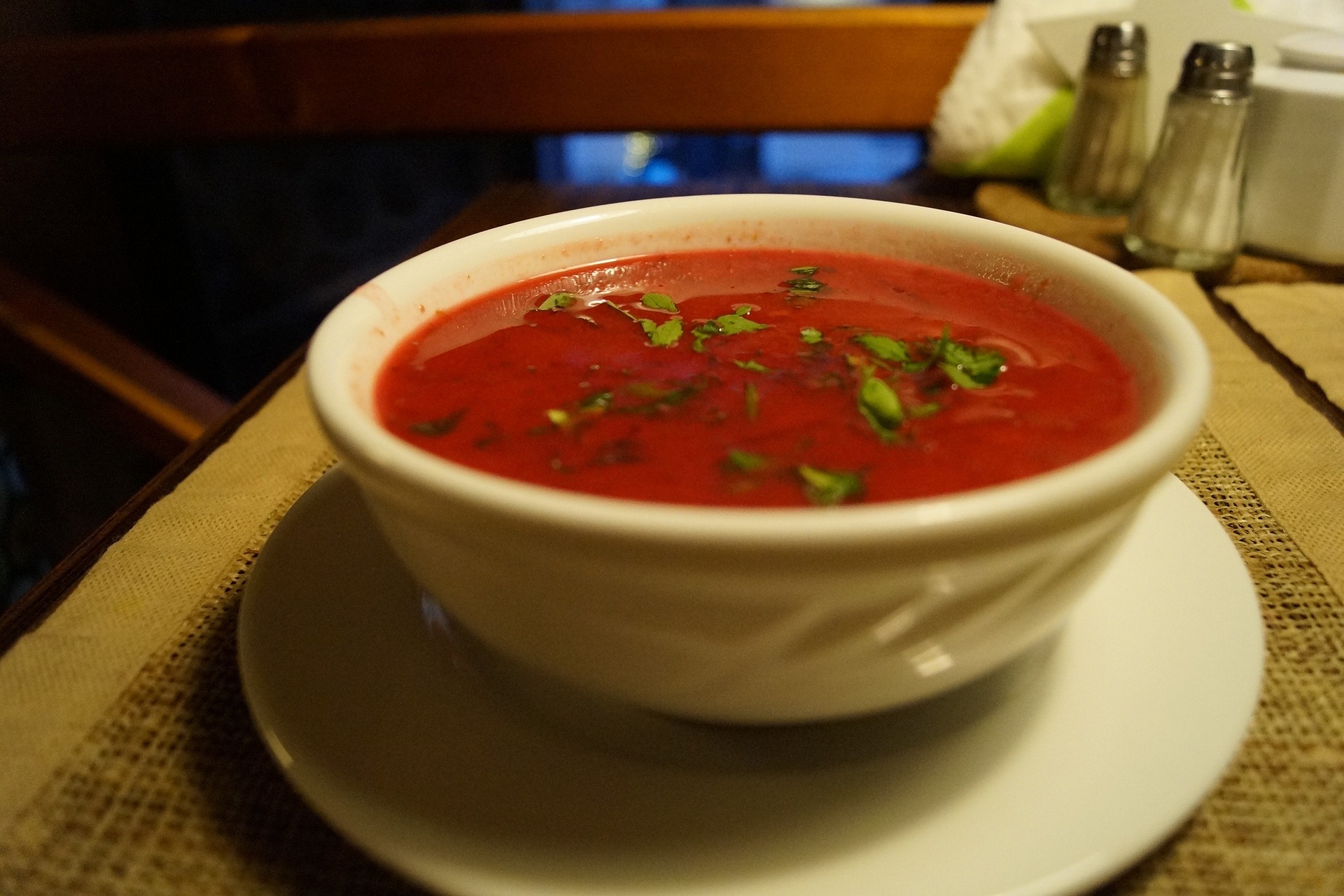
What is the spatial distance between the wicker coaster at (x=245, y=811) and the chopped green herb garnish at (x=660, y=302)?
613 mm

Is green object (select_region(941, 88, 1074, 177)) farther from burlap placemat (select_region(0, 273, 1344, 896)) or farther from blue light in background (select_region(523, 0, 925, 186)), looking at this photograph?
blue light in background (select_region(523, 0, 925, 186))

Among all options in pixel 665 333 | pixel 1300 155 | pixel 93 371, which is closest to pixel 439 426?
pixel 665 333

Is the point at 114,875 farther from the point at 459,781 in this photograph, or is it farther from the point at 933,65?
the point at 933,65

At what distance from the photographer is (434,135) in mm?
3385

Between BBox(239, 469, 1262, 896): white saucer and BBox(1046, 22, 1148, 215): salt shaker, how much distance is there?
1678mm

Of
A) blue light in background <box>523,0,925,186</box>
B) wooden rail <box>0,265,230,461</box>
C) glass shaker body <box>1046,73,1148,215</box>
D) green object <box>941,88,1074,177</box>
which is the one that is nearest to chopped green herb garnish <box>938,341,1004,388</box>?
glass shaker body <box>1046,73,1148,215</box>

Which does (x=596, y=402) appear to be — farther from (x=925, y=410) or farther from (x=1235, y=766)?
(x=1235, y=766)

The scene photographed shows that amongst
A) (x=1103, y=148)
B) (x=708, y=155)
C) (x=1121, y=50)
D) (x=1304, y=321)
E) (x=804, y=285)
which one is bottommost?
(x=708, y=155)

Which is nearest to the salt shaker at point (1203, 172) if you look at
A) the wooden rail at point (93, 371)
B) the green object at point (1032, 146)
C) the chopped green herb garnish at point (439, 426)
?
the green object at point (1032, 146)

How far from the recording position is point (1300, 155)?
2076 mm

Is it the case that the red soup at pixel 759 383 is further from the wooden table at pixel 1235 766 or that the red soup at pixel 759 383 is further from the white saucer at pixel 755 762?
the wooden table at pixel 1235 766

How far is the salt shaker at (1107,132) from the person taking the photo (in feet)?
7.60

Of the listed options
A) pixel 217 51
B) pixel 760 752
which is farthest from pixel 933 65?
pixel 760 752

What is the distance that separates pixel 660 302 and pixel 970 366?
0.40 meters
